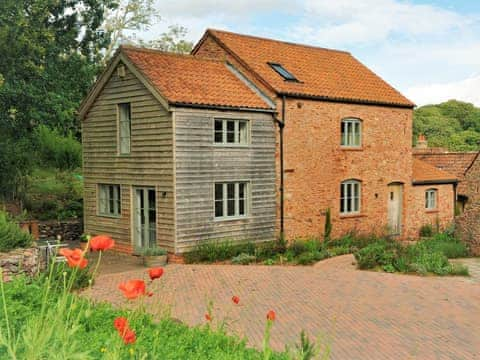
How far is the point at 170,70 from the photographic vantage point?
18.1 m

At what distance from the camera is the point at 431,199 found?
2525cm

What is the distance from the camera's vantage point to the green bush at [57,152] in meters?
28.0

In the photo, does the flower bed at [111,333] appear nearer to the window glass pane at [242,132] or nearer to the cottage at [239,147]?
the cottage at [239,147]

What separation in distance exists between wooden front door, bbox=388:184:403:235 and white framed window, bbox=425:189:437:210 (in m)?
1.88

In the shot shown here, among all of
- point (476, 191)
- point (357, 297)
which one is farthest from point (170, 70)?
point (476, 191)

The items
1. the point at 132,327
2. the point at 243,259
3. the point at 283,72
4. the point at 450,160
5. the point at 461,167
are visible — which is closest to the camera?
the point at 132,327

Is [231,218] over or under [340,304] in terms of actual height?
over

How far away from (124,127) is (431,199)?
1445cm

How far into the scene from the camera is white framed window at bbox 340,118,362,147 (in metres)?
21.5

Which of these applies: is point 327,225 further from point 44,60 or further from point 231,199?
point 44,60

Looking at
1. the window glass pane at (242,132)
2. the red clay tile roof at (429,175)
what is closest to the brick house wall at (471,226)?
the red clay tile roof at (429,175)

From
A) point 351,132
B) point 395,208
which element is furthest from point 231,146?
point 395,208

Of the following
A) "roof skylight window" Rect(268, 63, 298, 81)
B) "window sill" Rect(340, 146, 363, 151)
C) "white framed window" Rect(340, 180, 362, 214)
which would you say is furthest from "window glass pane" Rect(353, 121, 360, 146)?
"roof skylight window" Rect(268, 63, 298, 81)

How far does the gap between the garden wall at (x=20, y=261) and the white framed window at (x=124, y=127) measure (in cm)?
670
